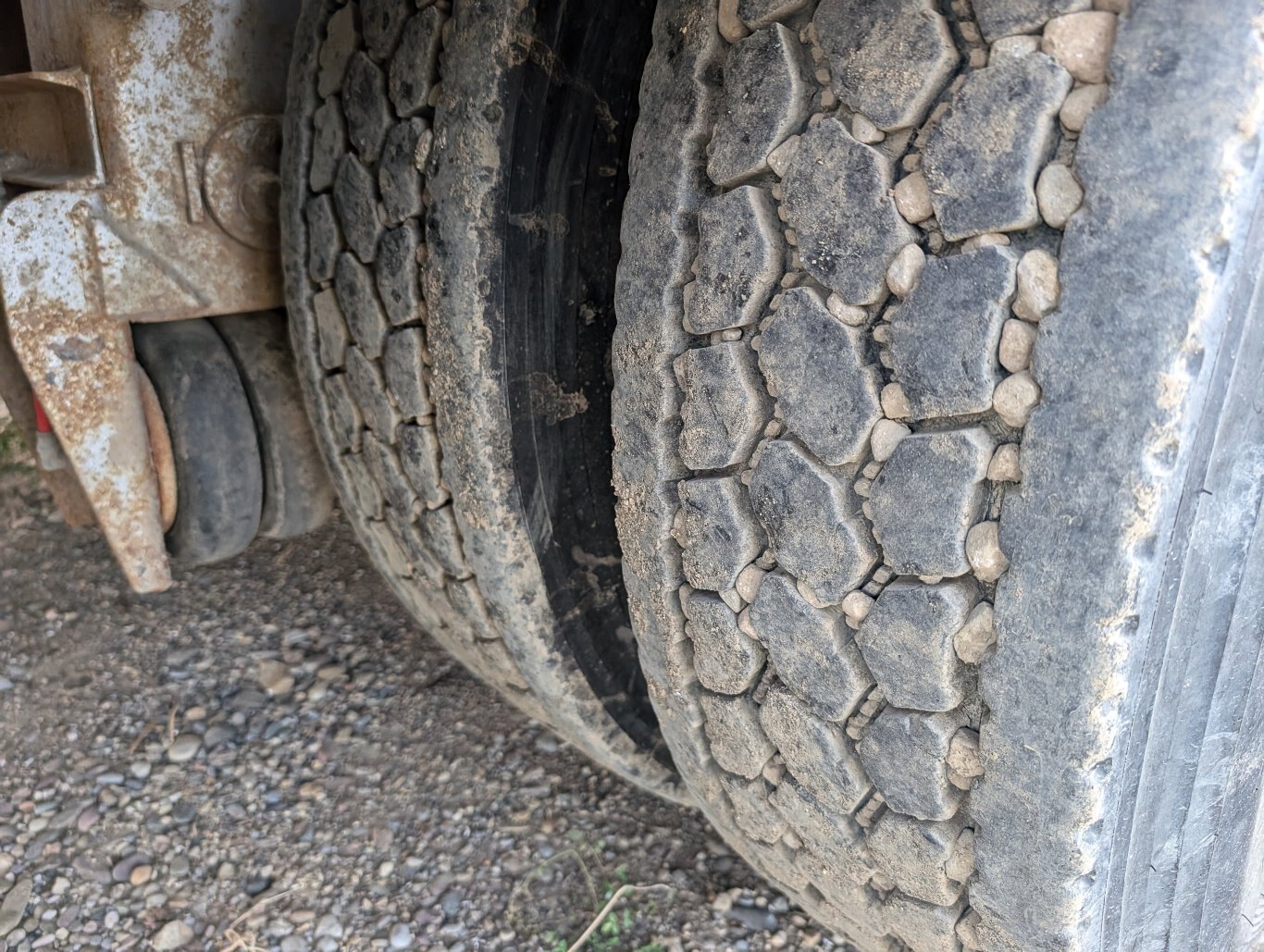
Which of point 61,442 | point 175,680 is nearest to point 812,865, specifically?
point 61,442

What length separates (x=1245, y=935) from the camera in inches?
37.7

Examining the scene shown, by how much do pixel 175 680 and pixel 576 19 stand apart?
130 centimetres

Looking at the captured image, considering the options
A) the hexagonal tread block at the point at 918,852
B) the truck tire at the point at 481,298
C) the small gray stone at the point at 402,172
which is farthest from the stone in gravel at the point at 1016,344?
the small gray stone at the point at 402,172

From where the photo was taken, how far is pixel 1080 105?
0.58 m

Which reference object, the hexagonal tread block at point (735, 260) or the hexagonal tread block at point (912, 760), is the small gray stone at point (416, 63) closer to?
the hexagonal tread block at point (735, 260)

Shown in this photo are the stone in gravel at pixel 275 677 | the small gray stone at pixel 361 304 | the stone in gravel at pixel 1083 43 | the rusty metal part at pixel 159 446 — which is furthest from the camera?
the stone in gravel at pixel 275 677

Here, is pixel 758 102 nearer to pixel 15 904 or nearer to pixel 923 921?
pixel 923 921

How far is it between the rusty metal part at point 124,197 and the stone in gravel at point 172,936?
20.1 inches

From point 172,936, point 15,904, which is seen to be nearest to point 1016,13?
point 172,936

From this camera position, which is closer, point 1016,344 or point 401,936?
point 1016,344

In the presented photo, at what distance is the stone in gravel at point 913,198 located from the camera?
25.6 inches

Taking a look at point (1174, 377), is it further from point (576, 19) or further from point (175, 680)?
point (175, 680)

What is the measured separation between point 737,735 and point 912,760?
189 millimetres

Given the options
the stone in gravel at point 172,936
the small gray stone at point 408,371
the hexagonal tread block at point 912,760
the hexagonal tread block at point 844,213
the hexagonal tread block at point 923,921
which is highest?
the hexagonal tread block at point 844,213
